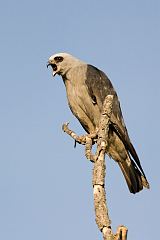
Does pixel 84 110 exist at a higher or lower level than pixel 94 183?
higher

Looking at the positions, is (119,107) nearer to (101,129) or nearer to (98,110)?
(98,110)

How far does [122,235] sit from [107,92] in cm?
619

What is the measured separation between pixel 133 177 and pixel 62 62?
288 cm

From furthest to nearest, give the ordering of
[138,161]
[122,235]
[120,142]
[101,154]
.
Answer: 1. [120,142]
2. [138,161]
3. [101,154]
4. [122,235]

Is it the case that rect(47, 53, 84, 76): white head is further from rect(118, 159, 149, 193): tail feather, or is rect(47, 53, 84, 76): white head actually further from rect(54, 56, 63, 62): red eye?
rect(118, 159, 149, 193): tail feather

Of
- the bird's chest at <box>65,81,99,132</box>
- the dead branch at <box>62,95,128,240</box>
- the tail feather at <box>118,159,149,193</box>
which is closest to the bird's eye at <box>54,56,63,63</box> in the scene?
the bird's chest at <box>65,81,99,132</box>

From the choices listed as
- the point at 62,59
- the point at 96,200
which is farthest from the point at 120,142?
the point at 96,200

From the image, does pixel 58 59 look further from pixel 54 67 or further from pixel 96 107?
pixel 96 107

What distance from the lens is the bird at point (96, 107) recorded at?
1007 cm

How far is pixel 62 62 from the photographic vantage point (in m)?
11.2

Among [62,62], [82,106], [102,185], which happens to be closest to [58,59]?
[62,62]

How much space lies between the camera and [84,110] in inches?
408

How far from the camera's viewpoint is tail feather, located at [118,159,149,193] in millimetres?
9648

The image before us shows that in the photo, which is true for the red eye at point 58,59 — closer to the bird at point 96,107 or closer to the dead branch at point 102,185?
the bird at point 96,107
